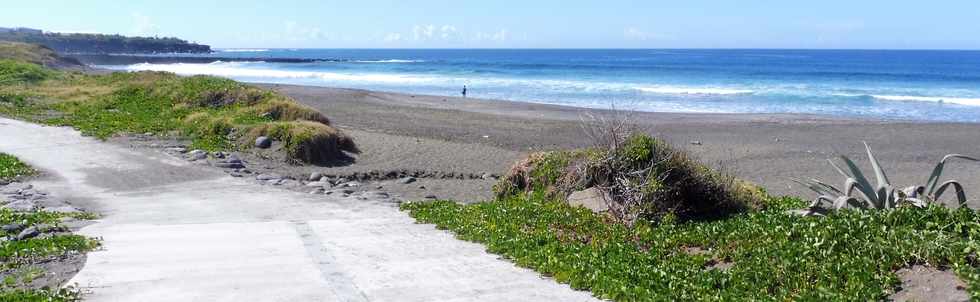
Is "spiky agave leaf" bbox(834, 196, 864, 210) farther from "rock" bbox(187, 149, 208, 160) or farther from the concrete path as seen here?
"rock" bbox(187, 149, 208, 160)

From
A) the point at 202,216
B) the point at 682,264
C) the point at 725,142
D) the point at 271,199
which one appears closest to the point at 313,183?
the point at 271,199

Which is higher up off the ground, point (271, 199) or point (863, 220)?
point (863, 220)

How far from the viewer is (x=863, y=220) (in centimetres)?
720

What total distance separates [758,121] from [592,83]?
3201 cm

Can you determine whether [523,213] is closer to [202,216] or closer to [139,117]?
[202,216]

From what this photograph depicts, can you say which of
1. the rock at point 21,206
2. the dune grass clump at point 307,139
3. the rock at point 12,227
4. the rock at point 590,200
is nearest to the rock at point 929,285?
the rock at point 590,200

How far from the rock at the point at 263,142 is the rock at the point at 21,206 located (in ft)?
23.3

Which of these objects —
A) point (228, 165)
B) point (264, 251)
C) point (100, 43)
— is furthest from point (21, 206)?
point (100, 43)

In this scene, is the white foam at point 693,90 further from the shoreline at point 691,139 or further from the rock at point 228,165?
the rock at point 228,165

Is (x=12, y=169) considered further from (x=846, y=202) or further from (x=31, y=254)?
(x=846, y=202)

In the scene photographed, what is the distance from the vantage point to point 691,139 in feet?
84.3

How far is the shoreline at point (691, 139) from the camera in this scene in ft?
61.7

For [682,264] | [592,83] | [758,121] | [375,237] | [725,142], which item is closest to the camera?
[682,264]

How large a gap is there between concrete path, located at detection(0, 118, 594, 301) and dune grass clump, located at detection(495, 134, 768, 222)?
206 cm
